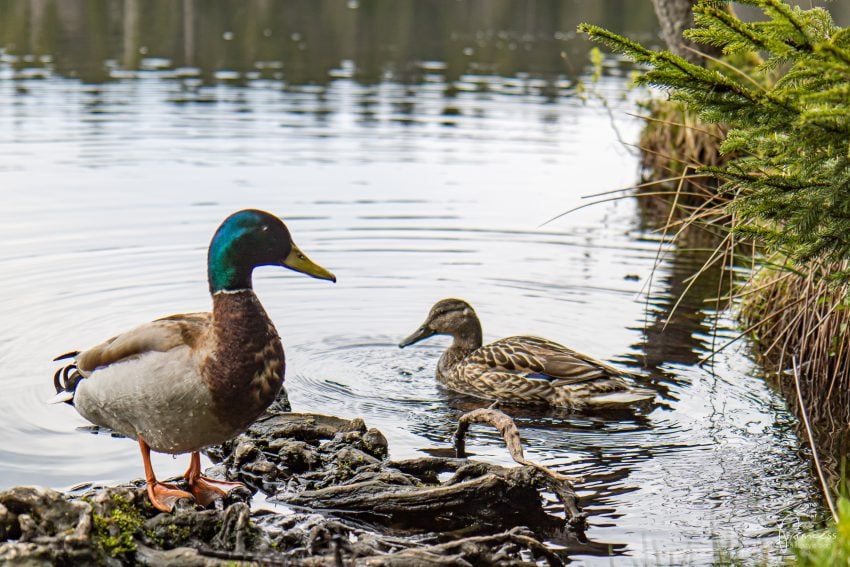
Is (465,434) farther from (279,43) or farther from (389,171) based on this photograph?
(279,43)

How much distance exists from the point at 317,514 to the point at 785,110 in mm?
2809

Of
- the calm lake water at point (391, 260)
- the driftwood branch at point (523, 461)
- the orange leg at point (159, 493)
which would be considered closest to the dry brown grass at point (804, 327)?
the calm lake water at point (391, 260)

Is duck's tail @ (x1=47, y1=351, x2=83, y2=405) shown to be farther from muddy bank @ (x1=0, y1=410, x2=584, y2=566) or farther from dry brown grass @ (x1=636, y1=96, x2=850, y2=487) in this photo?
dry brown grass @ (x1=636, y1=96, x2=850, y2=487)

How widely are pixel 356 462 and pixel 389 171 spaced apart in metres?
10.1

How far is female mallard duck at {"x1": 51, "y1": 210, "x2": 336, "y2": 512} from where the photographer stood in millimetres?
4957

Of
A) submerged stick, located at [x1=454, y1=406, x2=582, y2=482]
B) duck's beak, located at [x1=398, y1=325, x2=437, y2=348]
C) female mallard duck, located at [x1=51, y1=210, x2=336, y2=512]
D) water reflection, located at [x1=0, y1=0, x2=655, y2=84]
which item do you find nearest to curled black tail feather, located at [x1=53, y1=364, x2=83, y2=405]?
female mallard duck, located at [x1=51, y1=210, x2=336, y2=512]

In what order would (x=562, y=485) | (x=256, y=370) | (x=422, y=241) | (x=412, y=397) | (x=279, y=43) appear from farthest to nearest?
(x=279, y=43) < (x=422, y=241) < (x=412, y=397) < (x=562, y=485) < (x=256, y=370)

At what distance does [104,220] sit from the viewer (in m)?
12.2

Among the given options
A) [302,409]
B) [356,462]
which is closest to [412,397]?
[302,409]

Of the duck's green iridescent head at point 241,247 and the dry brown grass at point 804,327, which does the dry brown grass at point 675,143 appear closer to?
the dry brown grass at point 804,327

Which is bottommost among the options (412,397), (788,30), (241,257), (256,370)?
(412,397)

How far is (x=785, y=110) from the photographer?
4.35m

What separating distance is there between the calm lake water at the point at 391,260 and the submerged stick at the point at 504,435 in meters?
0.14

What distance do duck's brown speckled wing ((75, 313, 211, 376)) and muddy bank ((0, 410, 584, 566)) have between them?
0.61m
